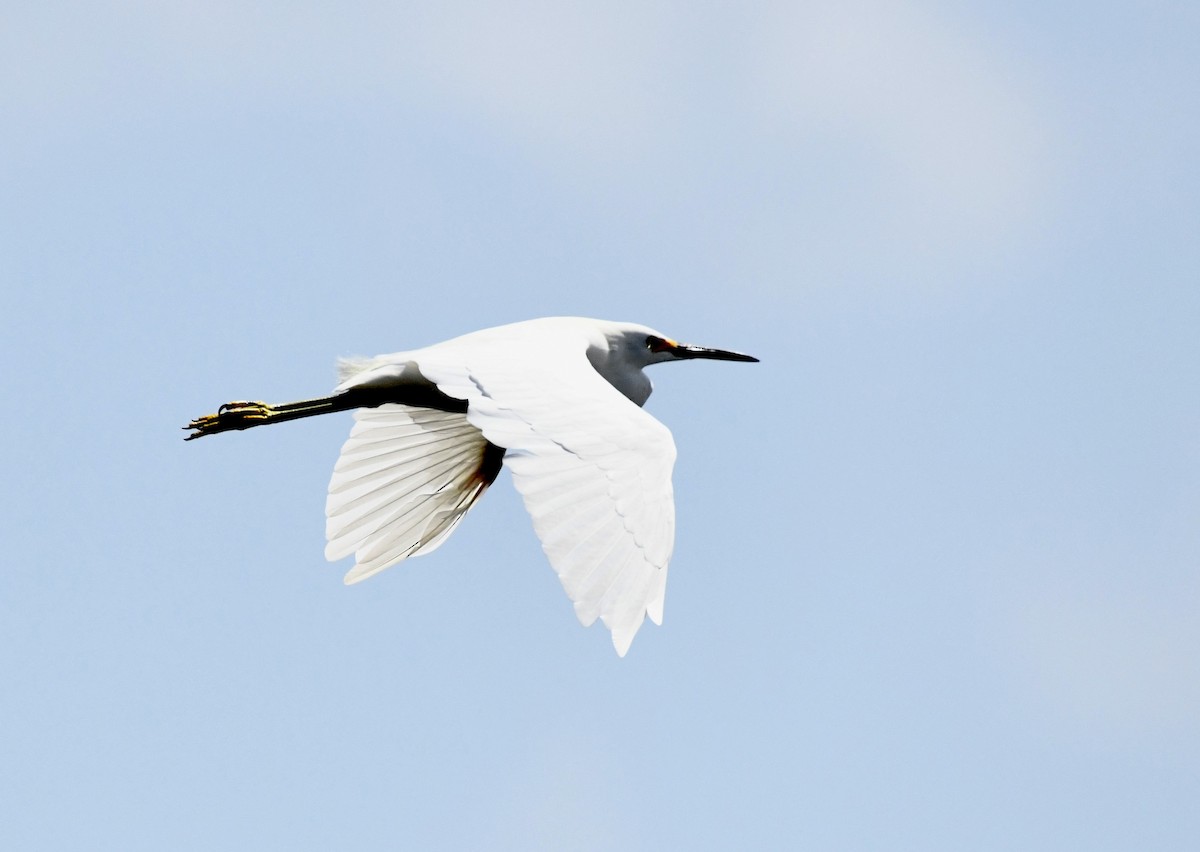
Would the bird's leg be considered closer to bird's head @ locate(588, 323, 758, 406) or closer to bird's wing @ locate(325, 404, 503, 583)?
bird's wing @ locate(325, 404, 503, 583)

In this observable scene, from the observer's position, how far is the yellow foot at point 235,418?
40.1 feet

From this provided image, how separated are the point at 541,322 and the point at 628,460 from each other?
13.4ft

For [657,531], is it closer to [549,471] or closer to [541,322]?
[549,471]

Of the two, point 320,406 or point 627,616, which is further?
point 320,406

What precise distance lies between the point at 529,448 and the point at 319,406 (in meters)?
4.00

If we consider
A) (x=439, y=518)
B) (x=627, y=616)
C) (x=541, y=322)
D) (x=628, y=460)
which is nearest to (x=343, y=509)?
(x=439, y=518)

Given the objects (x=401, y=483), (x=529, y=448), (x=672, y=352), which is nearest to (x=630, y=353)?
(x=672, y=352)

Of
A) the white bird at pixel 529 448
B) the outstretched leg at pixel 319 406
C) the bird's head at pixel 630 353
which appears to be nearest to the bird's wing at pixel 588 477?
the white bird at pixel 529 448

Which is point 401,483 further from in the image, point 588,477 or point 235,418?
point 588,477

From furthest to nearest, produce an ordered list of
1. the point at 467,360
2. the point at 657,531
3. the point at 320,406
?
the point at 320,406 < the point at 467,360 < the point at 657,531

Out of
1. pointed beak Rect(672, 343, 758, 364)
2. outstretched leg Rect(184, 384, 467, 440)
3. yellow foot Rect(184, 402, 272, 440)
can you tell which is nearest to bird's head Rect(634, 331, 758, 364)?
pointed beak Rect(672, 343, 758, 364)

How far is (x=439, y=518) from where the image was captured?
42.0 ft

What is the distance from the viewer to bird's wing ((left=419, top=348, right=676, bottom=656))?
7617 millimetres

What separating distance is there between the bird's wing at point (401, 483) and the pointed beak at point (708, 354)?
2.00m
